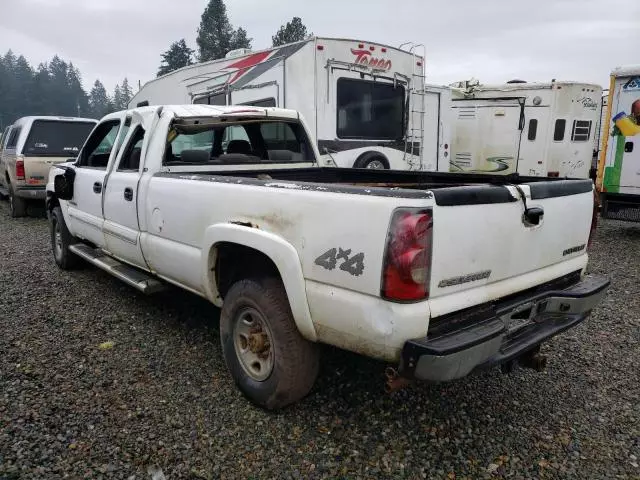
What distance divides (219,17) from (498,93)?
2127 inches

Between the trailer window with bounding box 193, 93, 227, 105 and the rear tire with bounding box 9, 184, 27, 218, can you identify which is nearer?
the trailer window with bounding box 193, 93, 227, 105

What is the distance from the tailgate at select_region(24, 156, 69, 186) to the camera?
9.43 meters

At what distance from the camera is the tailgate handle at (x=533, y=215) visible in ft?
8.30

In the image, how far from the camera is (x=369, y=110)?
819 cm

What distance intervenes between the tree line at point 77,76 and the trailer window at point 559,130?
6445mm

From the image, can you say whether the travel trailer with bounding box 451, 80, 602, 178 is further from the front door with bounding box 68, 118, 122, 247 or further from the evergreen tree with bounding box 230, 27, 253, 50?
the evergreen tree with bounding box 230, 27, 253, 50

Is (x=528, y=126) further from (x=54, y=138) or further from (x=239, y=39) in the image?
(x=239, y=39)

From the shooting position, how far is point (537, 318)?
271 centimetres

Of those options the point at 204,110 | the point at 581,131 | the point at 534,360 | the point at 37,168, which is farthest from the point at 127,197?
the point at 581,131

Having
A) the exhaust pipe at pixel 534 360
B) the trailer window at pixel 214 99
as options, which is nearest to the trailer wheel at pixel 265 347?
the exhaust pipe at pixel 534 360

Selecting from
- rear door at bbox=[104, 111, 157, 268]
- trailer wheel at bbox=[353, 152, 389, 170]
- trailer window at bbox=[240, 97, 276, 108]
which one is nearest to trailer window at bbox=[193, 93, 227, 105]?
trailer window at bbox=[240, 97, 276, 108]

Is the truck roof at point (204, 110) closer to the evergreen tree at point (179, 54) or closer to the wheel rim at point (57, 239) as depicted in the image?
the wheel rim at point (57, 239)

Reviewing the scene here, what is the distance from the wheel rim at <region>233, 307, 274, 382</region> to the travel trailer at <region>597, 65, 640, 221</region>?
7885mm

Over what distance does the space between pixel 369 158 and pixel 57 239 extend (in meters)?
4.78
